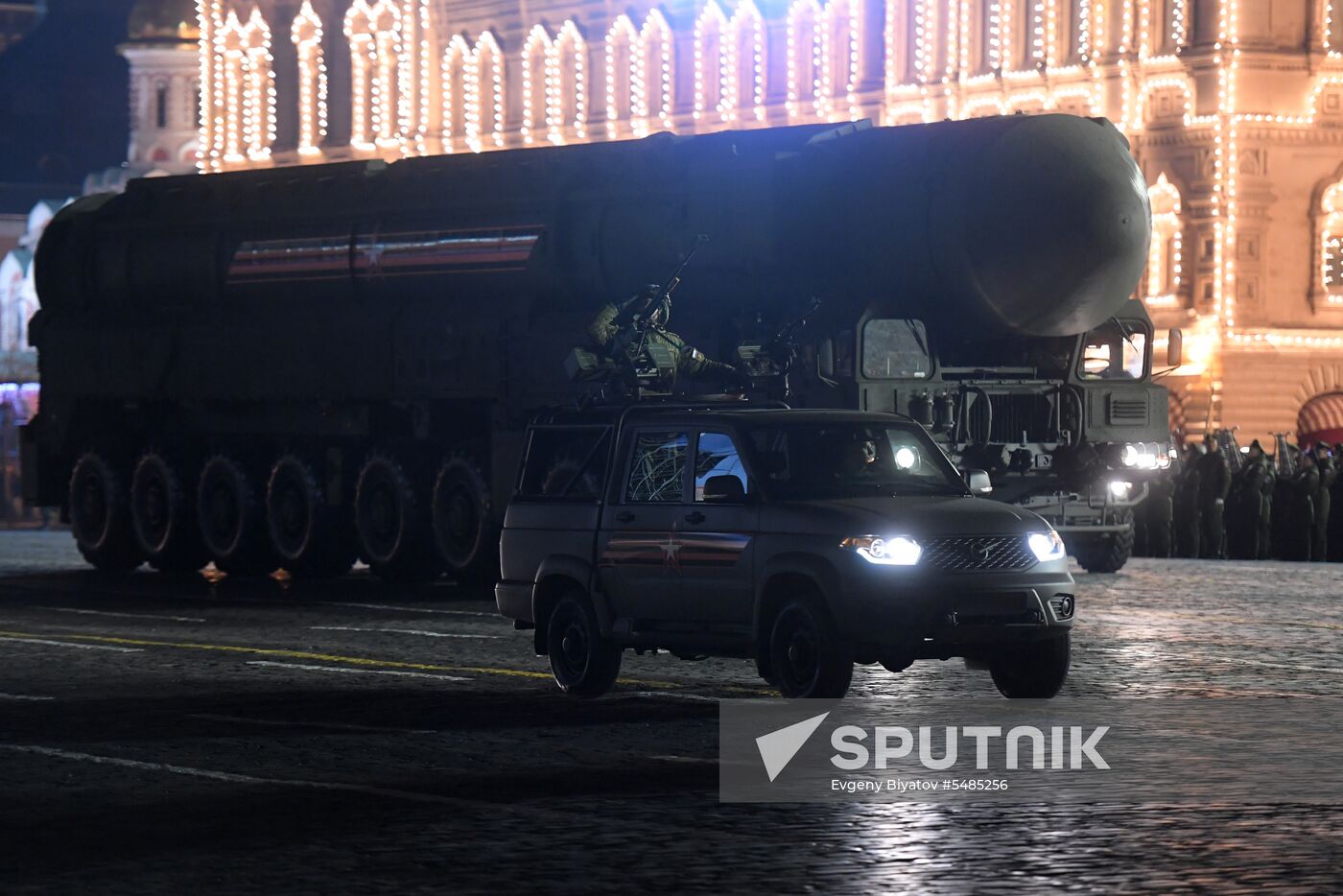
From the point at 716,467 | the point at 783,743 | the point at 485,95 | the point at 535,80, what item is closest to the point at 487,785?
the point at 783,743

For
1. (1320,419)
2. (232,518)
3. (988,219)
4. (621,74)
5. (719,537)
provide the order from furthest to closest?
(621,74) < (1320,419) < (232,518) < (988,219) < (719,537)

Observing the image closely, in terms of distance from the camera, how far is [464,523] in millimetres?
27047

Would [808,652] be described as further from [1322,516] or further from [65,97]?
[65,97]

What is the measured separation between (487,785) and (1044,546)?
4.06m

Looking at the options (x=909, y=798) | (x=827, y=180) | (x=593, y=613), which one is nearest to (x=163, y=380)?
(x=827, y=180)

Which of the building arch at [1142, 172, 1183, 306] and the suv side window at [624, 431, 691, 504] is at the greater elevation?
the building arch at [1142, 172, 1183, 306]

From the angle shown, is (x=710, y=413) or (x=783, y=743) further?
(x=710, y=413)

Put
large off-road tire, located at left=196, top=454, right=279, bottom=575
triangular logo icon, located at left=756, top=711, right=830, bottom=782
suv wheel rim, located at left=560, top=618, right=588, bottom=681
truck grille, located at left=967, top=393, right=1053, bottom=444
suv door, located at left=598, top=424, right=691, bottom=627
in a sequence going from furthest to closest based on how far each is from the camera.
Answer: large off-road tire, located at left=196, top=454, right=279, bottom=575
truck grille, located at left=967, top=393, right=1053, bottom=444
suv wheel rim, located at left=560, top=618, right=588, bottom=681
suv door, located at left=598, top=424, right=691, bottom=627
triangular logo icon, located at left=756, top=711, right=830, bottom=782

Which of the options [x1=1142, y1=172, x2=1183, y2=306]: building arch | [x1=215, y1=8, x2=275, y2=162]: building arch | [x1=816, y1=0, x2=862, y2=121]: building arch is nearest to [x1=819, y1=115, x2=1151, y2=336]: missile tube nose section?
[x1=1142, y1=172, x2=1183, y2=306]: building arch

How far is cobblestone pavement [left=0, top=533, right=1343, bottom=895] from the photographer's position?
9734 mm

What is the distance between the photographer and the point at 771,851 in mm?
10133

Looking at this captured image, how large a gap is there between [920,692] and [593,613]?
1849 mm

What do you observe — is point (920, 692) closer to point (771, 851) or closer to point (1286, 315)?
point (771, 851)

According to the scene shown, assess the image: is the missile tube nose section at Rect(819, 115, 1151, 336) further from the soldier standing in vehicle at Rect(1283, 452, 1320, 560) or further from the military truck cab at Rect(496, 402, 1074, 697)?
the soldier standing in vehicle at Rect(1283, 452, 1320, 560)
